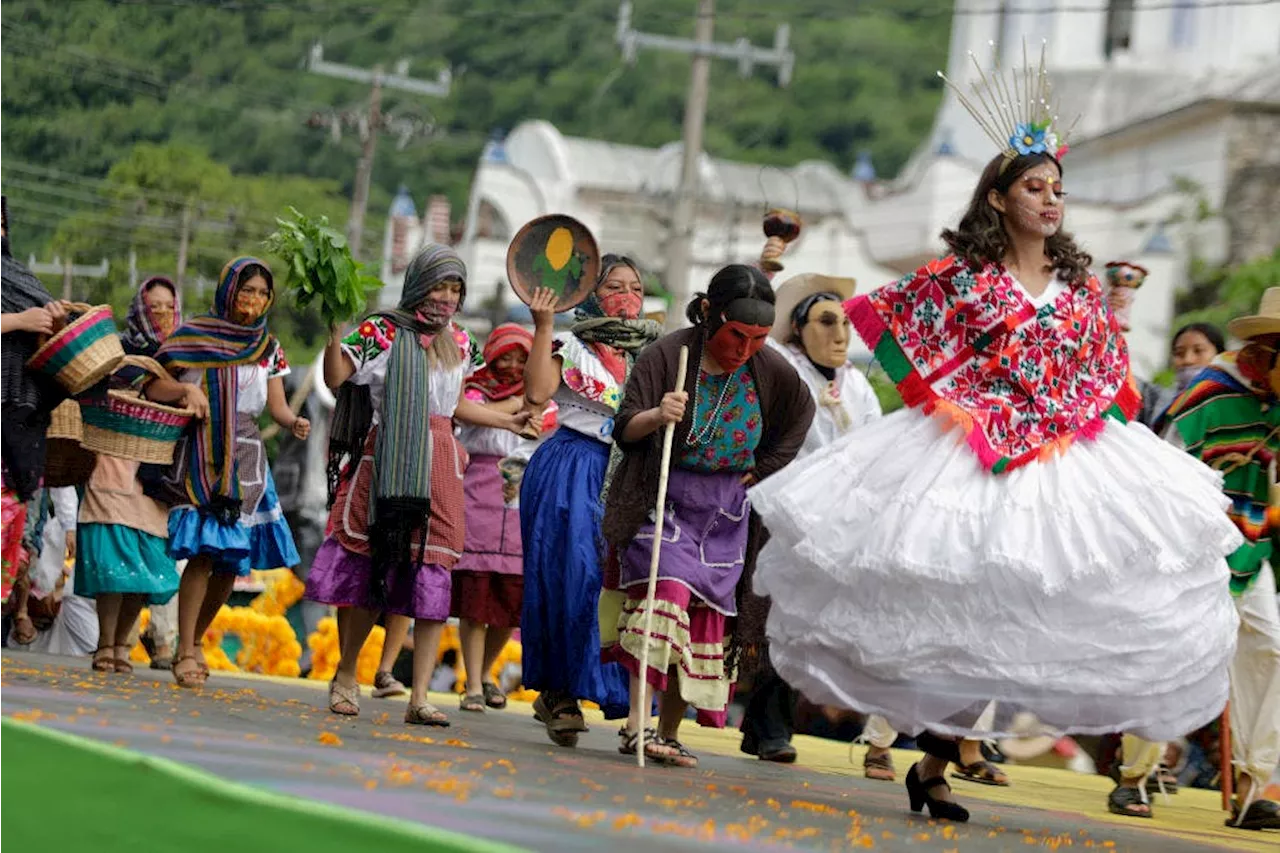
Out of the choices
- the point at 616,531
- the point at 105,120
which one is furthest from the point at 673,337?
the point at 105,120

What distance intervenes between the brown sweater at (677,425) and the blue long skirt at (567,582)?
75cm

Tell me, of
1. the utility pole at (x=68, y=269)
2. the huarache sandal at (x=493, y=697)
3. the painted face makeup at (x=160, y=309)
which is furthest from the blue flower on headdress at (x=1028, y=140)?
the utility pole at (x=68, y=269)

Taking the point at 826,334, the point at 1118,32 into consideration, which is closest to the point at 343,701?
the point at 826,334

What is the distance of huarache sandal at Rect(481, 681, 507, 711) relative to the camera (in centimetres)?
1309

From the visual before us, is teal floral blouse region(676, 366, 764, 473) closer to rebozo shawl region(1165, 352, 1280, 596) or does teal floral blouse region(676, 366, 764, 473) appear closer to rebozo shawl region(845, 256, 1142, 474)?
rebozo shawl region(845, 256, 1142, 474)

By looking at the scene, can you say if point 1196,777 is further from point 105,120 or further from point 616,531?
point 105,120

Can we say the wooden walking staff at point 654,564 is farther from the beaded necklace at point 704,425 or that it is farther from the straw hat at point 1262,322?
the straw hat at point 1262,322

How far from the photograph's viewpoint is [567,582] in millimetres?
9898

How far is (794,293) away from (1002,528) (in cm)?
398

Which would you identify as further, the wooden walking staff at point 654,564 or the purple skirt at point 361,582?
the purple skirt at point 361,582

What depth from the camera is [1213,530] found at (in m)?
7.45

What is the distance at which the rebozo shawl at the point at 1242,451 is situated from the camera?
923cm

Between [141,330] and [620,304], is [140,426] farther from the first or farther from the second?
[620,304]

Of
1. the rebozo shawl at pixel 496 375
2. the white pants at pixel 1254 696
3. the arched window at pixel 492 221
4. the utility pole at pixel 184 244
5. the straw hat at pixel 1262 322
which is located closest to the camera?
the straw hat at pixel 1262 322
